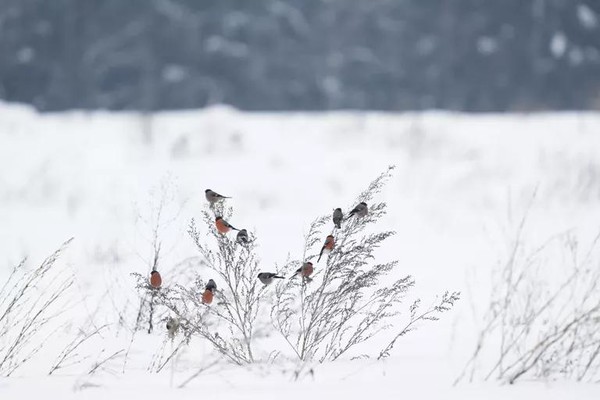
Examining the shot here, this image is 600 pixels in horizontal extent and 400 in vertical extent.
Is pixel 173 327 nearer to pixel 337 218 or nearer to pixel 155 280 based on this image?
pixel 155 280

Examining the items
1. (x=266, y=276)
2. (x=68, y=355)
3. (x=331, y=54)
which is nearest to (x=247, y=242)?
(x=266, y=276)

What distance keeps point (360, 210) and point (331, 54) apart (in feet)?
67.3

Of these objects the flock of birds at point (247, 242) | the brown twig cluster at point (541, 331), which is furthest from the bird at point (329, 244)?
the brown twig cluster at point (541, 331)

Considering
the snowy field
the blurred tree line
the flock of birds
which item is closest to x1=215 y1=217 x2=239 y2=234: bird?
the flock of birds

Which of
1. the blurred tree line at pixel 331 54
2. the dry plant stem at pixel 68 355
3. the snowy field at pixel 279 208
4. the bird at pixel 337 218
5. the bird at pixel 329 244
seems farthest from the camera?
the blurred tree line at pixel 331 54

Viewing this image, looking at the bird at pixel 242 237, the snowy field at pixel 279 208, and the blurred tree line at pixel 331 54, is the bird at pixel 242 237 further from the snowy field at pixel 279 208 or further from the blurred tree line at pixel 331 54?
the blurred tree line at pixel 331 54

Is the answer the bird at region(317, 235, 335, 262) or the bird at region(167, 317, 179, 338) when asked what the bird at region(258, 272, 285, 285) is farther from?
the bird at region(167, 317, 179, 338)

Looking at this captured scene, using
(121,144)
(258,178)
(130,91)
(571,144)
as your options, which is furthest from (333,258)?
(130,91)

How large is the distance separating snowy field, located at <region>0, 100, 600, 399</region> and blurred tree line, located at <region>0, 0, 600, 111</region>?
6504 mm

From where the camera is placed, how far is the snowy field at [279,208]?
2322 mm

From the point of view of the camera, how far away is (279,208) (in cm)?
800

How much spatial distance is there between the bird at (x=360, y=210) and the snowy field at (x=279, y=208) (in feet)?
1.54

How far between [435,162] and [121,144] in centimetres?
559

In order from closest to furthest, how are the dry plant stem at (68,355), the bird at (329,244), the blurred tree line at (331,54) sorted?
→ the dry plant stem at (68,355) → the bird at (329,244) → the blurred tree line at (331,54)
